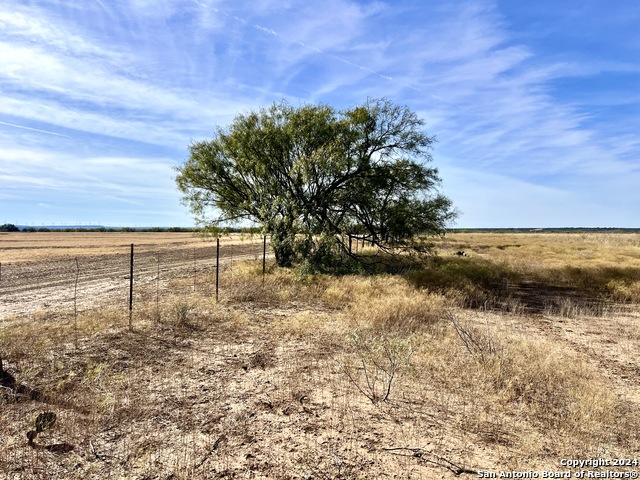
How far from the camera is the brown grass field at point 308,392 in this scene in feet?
13.5

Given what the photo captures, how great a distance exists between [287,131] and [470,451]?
18.2 metres

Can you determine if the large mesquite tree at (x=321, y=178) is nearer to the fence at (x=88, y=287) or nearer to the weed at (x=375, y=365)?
the fence at (x=88, y=287)

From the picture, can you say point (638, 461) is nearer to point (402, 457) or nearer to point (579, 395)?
point (579, 395)

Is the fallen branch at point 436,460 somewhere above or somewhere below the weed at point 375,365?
below

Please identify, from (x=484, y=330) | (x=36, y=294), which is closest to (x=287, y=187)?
(x=36, y=294)

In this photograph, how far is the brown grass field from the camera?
4.12m

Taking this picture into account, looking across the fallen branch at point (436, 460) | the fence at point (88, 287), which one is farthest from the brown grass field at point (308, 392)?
the fence at point (88, 287)

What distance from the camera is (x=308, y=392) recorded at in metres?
5.86

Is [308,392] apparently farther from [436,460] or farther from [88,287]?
[88,287]

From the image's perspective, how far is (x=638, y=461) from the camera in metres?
4.14

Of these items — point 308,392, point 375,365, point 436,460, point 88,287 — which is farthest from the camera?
point 88,287

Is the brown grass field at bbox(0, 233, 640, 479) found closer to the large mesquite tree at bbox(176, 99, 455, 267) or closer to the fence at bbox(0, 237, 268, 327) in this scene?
the fence at bbox(0, 237, 268, 327)

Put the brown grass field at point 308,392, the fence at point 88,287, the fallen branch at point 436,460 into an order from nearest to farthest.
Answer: the fallen branch at point 436,460
the brown grass field at point 308,392
the fence at point 88,287

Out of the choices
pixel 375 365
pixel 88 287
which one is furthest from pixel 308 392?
pixel 88 287
